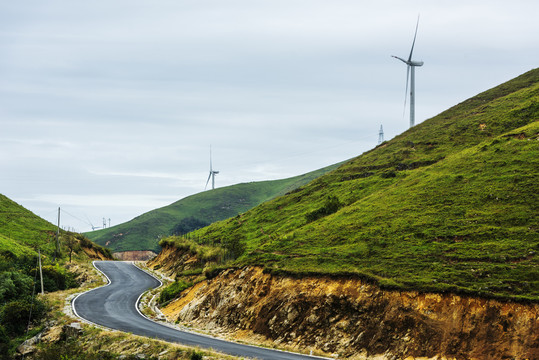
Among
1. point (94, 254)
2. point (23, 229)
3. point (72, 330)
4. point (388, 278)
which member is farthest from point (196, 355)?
point (94, 254)

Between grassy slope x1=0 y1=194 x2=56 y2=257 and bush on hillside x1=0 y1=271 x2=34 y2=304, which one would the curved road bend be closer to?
bush on hillside x1=0 y1=271 x2=34 y2=304

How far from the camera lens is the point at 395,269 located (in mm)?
46188

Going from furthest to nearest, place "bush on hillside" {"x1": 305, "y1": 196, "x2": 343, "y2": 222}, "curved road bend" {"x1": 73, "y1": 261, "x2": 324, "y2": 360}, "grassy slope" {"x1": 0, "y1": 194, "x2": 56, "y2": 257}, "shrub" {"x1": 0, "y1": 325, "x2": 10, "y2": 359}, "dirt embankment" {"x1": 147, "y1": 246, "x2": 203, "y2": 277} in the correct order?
"grassy slope" {"x1": 0, "y1": 194, "x2": 56, "y2": 257}
"dirt embankment" {"x1": 147, "y1": 246, "x2": 203, "y2": 277}
"bush on hillside" {"x1": 305, "y1": 196, "x2": 343, "y2": 222}
"shrub" {"x1": 0, "y1": 325, "x2": 10, "y2": 359}
"curved road bend" {"x1": 73, "y1": 261, "x2": 324, "y2": 360}

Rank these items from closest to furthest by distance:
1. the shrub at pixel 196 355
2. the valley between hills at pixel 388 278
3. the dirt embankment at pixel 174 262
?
the shrub at pixel 196 355 → the valley between hills at pixel 388 278 → the dirt embankment at pixel 174 262

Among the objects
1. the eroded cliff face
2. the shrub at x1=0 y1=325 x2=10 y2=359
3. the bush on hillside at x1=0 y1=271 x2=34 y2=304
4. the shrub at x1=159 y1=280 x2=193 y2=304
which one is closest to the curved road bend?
the shrub at x1=159 y1=280 x2=193 y2=304

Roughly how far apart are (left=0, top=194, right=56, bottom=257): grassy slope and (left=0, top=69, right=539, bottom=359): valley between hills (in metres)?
14.5

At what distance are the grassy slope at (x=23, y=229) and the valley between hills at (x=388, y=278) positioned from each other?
47.4ft

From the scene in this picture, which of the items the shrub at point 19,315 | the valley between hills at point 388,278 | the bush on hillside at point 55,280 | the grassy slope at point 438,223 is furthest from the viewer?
the bush on hillside at point 55,280

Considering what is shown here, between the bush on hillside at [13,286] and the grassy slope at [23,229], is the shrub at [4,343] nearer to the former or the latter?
the bush on hillside at [13,286]

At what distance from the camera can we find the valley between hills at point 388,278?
36969mm

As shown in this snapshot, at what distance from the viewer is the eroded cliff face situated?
1371 inches

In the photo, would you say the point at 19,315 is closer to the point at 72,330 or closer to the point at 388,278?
the point at 72,330

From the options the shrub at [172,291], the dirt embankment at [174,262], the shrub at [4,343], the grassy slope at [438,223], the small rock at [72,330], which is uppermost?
the grassy slope at [438,223]

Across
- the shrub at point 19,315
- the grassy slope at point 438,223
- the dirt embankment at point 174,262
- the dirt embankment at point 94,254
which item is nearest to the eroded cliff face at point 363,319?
the grassy slope at point 438,223
